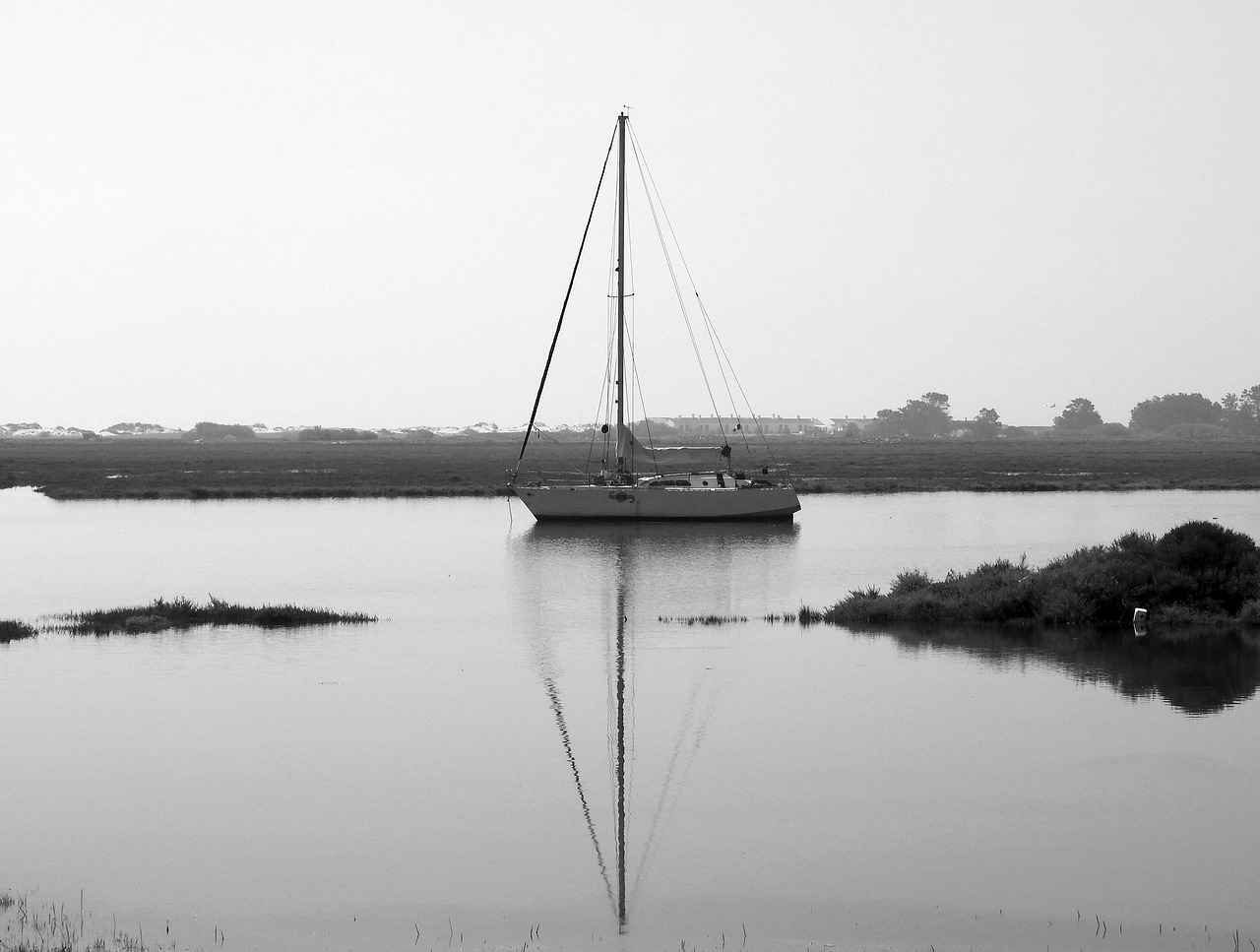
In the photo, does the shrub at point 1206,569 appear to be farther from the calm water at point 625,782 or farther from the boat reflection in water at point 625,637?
the boat reflection in water at point 625,637

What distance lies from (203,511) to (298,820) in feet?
129

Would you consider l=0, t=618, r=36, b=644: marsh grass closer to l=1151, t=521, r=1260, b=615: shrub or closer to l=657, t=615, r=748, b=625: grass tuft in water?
l=657, t=615, r=748, b=625: grass tuft in water

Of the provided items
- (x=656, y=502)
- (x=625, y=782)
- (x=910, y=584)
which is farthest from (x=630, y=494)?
(x=625, y=782)

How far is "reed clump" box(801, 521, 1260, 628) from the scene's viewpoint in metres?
22.5

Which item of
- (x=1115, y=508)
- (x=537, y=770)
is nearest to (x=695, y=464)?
(x=1115, y=508)

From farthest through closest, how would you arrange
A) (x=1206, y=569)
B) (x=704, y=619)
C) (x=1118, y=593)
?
(x=704, y=619)
(x=1206, y=569)
(x=1118, y=593)

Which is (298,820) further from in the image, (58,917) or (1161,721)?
(1161,721)

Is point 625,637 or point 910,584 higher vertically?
point 910,584

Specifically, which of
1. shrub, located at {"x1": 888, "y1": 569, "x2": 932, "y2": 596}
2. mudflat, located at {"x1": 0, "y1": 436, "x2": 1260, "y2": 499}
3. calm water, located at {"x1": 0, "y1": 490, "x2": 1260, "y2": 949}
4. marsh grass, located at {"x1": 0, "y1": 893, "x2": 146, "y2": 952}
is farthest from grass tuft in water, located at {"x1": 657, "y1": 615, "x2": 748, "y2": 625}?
mudflat, located at {"x1": 0, "y1": 436, "x2": 1260, "y2": 499}

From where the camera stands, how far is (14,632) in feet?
71.5

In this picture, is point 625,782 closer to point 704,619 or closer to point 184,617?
point 704,619

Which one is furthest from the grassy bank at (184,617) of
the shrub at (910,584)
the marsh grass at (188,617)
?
the shrub at (910,584)

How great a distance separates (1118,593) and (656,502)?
74.2 feet

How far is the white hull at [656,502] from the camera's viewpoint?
4428 cm
